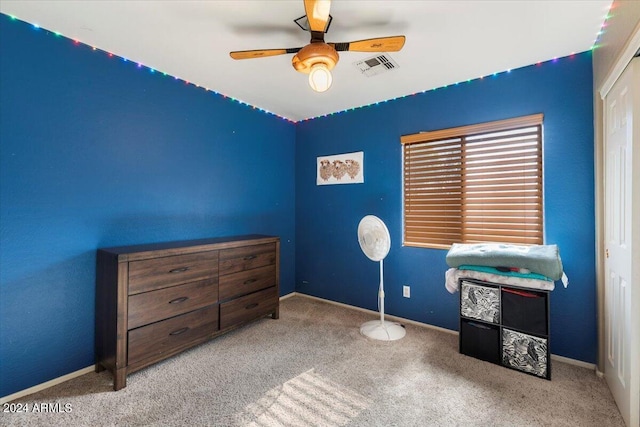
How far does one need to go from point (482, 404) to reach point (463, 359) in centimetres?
52

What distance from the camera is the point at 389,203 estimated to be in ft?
9.97

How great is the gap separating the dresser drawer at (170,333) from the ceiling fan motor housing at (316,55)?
78.6 inches

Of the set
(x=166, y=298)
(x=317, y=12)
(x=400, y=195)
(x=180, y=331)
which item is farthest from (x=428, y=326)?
(x=317, y=12)

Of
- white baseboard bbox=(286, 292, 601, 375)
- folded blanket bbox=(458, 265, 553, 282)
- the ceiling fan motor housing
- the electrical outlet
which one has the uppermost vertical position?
the ceiling fan motor housing

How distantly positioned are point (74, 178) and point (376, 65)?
242 cm

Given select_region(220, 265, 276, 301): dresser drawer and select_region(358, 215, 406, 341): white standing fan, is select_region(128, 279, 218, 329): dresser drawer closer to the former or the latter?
select_region(220, 265, 276, 301): dresser drawer

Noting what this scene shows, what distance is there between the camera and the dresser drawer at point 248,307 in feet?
8.09

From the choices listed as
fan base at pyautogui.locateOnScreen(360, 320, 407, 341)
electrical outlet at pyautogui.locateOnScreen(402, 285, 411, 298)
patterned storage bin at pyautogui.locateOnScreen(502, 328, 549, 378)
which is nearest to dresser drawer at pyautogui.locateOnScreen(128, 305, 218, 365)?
fan base at pyautogui.locateOnScreen(360, 320, 407, 341)

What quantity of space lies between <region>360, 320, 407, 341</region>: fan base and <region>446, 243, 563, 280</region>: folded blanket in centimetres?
85

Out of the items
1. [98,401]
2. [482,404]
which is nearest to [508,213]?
[482,404]

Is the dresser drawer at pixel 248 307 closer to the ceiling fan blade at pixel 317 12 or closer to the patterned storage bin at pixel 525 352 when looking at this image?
the patterned storage bin at pixel 525 352

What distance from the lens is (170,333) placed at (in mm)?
2084

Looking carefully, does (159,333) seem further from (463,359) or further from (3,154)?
(463,359)

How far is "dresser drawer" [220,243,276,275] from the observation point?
8.06ft
